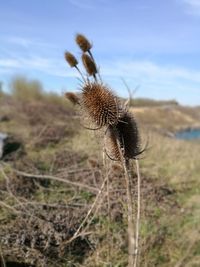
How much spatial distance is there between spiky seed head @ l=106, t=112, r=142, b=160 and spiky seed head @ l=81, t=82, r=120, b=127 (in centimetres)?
18

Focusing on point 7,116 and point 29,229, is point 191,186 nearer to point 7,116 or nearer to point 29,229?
point 29,229

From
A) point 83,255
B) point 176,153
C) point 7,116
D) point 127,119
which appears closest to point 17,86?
point 7,116

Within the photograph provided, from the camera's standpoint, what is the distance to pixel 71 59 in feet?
13.7

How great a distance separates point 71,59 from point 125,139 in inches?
39.5

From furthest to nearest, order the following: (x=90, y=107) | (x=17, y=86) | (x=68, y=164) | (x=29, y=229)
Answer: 1. (x=17, y=86)
2. (x=68, y=164)
3. (x=29, y=229)
4. (x=90, y=107)

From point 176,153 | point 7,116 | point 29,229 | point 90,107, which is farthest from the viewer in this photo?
point 7,116

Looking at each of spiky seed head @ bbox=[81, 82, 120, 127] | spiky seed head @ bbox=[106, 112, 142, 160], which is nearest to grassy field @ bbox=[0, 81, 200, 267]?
spiky seed head @ bbox=[106, 112, 142, 160]

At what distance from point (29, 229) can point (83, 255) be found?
0.65 metres

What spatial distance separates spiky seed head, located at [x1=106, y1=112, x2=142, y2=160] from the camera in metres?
3.53

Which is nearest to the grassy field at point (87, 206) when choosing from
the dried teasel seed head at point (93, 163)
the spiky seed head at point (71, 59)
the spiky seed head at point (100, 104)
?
the dried teasel seed head at point (93, 163)

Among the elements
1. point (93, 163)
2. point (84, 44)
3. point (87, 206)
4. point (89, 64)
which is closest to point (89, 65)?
point (89, 64)

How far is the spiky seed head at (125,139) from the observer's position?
3.53m

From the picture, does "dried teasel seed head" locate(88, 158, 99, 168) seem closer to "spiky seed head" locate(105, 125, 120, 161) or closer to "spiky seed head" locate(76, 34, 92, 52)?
"spiky seed head" locate(76, 34, 92, 52)

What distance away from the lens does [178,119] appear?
57.7m
